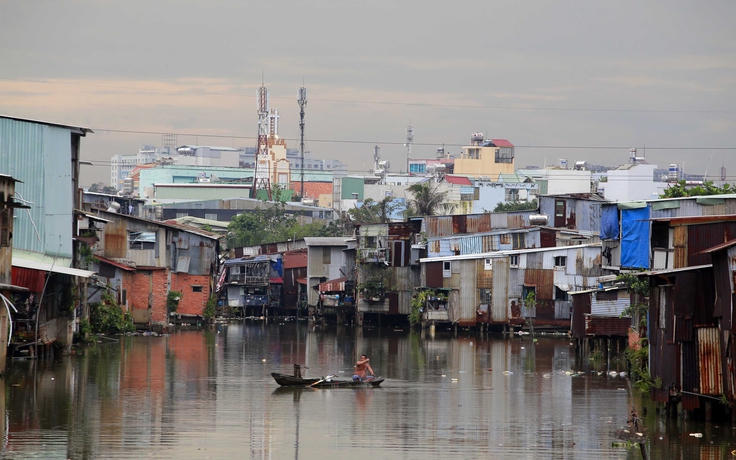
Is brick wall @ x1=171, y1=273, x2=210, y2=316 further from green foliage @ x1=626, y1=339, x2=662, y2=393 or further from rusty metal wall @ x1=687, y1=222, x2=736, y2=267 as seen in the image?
rusty metal wall @ x1=687, y1=222, x2=736, y2=267

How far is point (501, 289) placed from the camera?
5666 centimetres

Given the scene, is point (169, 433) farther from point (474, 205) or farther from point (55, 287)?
point (474, 205)

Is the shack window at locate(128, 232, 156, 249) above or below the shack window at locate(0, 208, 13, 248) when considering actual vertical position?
above

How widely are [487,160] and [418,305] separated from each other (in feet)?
234

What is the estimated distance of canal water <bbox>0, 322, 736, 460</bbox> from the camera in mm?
20250

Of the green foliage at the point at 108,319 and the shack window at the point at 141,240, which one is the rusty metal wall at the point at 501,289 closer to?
the shack window at the point at 141,240

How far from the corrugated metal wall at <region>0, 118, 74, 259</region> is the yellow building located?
93.5m

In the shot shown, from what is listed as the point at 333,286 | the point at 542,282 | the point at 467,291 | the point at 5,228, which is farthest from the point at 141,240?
the point at 5,228

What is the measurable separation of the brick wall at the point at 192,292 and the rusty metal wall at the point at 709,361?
4115cm

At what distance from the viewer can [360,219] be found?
3735 inches

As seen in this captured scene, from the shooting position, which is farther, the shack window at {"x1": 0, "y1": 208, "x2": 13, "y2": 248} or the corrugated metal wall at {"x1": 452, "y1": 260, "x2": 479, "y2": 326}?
the corrugated metal wall at {"x1": 452, "y1": 260, "x2": 479, "y2": 326}

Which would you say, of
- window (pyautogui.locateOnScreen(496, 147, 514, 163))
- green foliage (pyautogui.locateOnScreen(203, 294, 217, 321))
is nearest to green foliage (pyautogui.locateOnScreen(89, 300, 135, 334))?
green foliage (pyautogui.locateOnScreen(203, 294, 217, 321))

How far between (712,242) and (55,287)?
2029cm

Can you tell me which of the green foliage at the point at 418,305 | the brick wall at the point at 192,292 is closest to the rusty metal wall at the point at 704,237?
the green foliage at the point at 418,305
